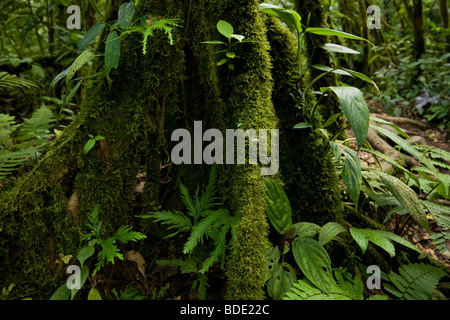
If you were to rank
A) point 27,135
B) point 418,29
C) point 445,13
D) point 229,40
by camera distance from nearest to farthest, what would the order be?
point 229,40 < point 27,135 < point 418,29 < point 445,13

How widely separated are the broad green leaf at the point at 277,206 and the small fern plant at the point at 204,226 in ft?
0.87

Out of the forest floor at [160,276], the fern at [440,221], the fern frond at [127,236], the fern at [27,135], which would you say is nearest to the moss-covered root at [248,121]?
the forest floor at [160,276]

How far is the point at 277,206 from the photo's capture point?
1.94m

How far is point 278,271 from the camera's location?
1835 mm

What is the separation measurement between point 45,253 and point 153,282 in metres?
0.74

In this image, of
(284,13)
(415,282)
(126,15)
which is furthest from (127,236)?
(415,282)

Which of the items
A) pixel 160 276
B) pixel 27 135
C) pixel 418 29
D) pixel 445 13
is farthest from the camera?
pixel 445 13

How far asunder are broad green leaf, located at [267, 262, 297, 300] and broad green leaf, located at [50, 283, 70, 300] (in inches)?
49.3

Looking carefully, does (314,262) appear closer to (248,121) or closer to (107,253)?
(248,121)

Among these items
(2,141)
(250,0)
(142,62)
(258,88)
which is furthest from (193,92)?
(2,141)

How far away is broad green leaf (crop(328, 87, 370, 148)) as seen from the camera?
1.71m

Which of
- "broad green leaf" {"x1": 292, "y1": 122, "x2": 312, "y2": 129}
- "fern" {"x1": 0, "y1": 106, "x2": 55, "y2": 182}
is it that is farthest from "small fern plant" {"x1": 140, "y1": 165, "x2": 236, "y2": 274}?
"fern" {"x1": 0, "y1": 106, "x2": 55, "y2": 182}

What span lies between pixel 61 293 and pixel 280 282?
136 centimetres

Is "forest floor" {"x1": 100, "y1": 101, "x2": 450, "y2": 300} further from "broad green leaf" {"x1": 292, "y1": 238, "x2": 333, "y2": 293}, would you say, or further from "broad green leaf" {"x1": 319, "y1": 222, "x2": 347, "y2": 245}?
"broad green leaf" {"x1": 319, "y1": 222, "x2": 347, "y2": 245}
